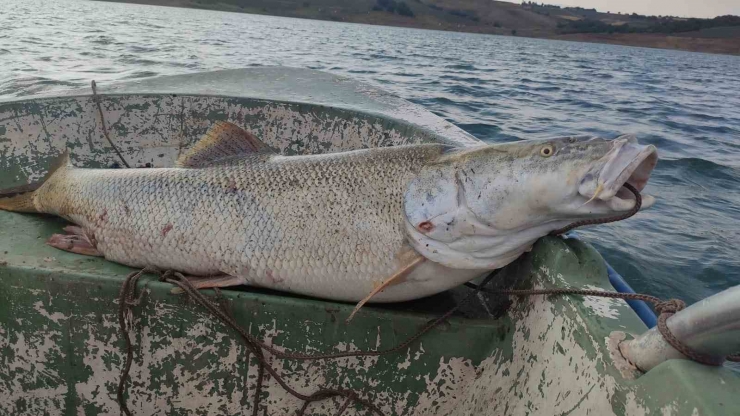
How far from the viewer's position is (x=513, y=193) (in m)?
1.99

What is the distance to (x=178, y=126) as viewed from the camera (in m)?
4.45

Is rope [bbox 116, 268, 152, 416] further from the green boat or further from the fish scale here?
the fish scale

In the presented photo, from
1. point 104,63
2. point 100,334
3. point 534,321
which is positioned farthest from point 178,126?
point 104,63

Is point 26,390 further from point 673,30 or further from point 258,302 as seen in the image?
point 673,30

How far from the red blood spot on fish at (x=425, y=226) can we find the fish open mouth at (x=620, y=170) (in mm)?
609

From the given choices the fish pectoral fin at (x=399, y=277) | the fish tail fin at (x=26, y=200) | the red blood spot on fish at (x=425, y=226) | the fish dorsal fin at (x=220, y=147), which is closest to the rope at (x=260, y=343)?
the fish pectoral fin at (x=399, y=277)

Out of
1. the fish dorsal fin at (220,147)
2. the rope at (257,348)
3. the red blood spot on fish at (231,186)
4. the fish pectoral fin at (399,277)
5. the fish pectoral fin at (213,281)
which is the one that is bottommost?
the rope at (257,348)

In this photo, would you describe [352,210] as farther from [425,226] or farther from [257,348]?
[257,348]

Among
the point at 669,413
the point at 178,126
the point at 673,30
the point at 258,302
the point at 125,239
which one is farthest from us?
the point at 673,30

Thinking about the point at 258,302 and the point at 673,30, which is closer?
the point at 258,302

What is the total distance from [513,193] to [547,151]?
7.9 inches

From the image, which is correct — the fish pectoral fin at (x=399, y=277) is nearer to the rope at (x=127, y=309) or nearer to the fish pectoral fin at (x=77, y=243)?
the rope at (x=127, y=309)

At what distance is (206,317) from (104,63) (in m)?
13.6

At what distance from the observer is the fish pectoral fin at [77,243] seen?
2672 mm
